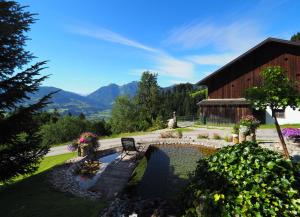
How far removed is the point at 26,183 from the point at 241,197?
10574mm

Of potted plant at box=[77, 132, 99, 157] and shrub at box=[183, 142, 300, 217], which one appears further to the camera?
potted plant at box=[77, 132, 99, 157]

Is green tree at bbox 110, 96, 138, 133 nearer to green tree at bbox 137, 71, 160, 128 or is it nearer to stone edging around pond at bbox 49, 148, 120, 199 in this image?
green tree at bbox 137, 71, 160, 128

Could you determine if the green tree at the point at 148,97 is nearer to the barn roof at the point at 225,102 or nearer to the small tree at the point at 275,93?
the barn roof at the point at 225,102

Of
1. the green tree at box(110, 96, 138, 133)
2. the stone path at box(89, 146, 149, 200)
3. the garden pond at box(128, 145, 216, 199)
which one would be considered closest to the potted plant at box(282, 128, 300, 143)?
the garden pond at box(128, 145, 216, 199)

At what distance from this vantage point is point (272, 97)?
12156 millimetres

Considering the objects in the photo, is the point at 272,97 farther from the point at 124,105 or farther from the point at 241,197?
the point at 124,105

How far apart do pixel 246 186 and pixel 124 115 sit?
2643 inches

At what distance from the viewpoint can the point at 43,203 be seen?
9297mm

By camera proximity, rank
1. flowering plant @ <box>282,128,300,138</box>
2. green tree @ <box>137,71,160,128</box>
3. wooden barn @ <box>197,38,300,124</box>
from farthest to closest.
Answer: green tree @ <box>137,71,160,128</box>
wooden barn @ <box>197,38,300,124</box>
flowering plant @ <box>282,128,300,138</box>

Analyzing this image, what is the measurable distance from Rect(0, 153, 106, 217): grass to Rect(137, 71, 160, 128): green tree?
54.5 meters

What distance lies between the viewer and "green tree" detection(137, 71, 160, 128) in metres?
67.8

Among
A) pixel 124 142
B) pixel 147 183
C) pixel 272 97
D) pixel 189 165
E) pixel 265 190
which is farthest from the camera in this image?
pixel 124 142

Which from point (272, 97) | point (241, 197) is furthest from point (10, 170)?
point (272, 97)

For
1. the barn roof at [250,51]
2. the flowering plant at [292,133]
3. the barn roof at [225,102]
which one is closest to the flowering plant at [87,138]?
the flowering plant at [292,133]
